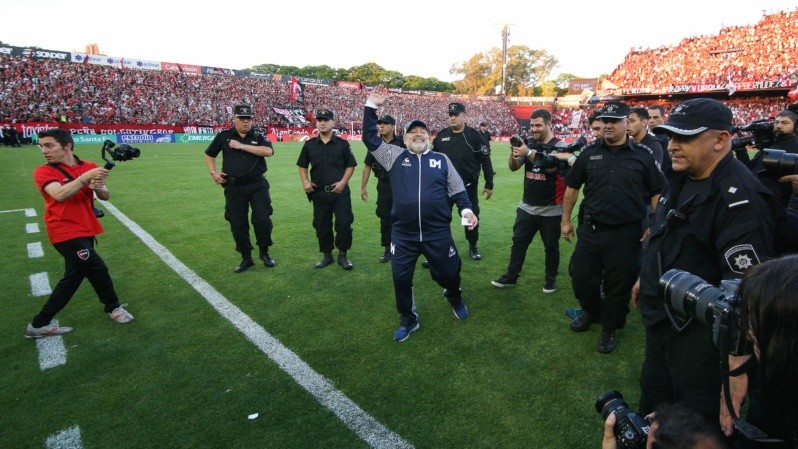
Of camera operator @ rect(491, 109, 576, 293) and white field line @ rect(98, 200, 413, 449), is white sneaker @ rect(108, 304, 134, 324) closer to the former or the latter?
white field line @ rect(98, 200, 413, 449)

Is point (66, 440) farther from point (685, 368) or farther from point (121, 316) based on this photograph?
point (685, 368)

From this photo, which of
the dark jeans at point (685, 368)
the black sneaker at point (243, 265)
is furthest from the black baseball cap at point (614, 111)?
the black sneaker at point (243, 265)

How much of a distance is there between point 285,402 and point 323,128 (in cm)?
400

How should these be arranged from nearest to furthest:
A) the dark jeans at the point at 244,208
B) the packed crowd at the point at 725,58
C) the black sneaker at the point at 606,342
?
the black sneaker at the point at 606,342 → the dark jeans at the point at 244,208 → the packed crowd at the point at 725,58

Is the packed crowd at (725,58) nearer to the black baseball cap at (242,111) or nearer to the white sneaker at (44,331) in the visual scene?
the black baseball cap at (242,111)

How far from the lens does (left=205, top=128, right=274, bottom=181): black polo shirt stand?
6020 mm

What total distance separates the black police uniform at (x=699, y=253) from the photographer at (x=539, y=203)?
2634 millimetres

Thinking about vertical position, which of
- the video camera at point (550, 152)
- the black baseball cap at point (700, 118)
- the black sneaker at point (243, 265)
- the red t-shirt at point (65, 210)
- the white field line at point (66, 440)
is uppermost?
the black baseball cap at point (700, 118)

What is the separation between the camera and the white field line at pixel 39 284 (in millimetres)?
5352

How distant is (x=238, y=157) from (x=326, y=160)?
1.18 meters

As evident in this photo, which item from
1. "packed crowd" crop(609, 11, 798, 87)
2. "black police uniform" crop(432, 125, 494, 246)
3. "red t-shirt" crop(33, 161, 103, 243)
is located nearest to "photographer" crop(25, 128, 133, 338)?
"red t-shirt" crop(33, 161, 103, 243)

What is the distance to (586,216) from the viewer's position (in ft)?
13.1

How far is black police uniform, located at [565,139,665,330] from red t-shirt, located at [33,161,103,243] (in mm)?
4752

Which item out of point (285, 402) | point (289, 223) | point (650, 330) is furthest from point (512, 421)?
point (289, 223)
